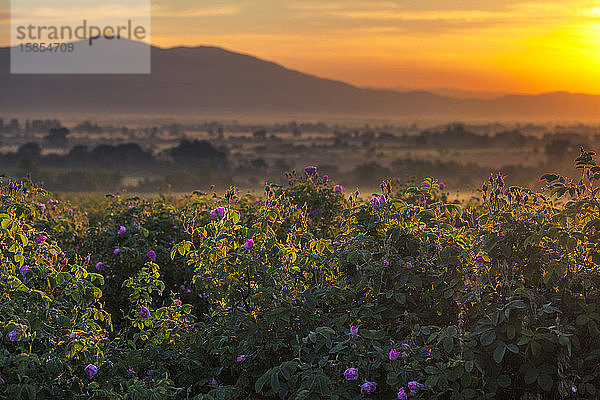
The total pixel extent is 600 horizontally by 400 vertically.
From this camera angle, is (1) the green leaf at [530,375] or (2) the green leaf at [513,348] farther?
(1) the green leaf at [530,375]

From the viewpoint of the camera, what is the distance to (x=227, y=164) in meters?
37.8

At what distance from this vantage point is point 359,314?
513 cm

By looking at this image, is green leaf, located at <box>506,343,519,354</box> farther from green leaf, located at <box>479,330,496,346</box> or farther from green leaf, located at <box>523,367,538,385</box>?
green leaf, located at <box>523,367,538,385</box>

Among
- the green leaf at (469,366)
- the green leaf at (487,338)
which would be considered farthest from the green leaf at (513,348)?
the green leaf at (469,366)

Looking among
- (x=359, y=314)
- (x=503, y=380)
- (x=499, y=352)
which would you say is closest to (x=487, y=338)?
(x=499, y=352)

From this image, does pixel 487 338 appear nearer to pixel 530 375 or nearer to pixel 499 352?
pixel 499 352

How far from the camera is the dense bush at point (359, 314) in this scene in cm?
446

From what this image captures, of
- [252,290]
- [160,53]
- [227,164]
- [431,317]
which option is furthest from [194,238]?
[160,53]

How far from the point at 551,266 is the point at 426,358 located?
1.02 meters

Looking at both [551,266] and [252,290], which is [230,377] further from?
[551,266]

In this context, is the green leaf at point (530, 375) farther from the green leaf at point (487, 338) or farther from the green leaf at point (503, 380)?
the green leaf at point (487, 338)

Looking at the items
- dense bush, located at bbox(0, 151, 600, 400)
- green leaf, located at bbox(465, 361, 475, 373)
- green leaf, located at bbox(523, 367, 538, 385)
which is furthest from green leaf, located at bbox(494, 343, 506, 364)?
green leaf, located at bbox(523, 367, 538, 385)

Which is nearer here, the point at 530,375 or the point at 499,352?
the point at 499,352

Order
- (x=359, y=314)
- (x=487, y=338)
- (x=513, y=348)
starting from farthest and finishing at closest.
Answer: (x=359, y=314), (x=487, y=338), (x=513, y=348)
